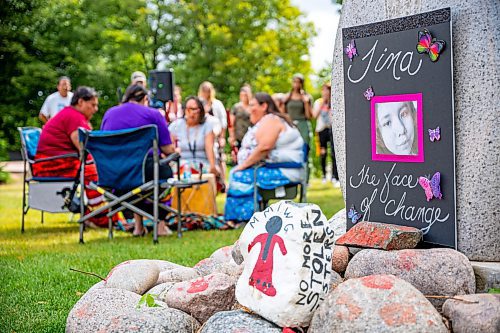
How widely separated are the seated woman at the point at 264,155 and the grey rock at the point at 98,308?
4862mm

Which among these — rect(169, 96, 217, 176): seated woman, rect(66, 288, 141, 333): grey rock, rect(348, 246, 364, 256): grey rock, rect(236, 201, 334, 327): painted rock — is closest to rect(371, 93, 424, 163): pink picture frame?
rect(348, 246, 364, 256): grey rock

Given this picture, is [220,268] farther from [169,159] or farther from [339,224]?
[169,159]

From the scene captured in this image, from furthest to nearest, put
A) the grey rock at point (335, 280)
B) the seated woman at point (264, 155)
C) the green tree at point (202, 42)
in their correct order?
the green tree at point (202, 42), the seated woman at point (264, 155), the grey rock at point (335, 280)

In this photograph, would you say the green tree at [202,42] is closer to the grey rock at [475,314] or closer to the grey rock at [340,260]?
the grey rock at [340,260]

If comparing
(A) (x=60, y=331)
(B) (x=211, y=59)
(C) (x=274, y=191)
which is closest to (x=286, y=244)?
(A) (x=60, y=331)

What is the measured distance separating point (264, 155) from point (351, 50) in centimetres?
432

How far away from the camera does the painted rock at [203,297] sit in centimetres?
394

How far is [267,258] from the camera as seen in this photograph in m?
3.61

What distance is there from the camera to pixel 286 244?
11.7ft

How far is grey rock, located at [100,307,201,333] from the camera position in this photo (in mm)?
3693

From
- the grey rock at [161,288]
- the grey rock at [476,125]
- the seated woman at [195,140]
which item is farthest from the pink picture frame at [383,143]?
the seated woman at [195,140]

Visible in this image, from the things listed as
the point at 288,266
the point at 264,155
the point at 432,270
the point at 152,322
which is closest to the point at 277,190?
the point at 264,155

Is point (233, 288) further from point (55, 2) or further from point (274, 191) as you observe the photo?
point (55, 2)

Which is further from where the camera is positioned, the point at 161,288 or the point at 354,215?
the point at 354,215
